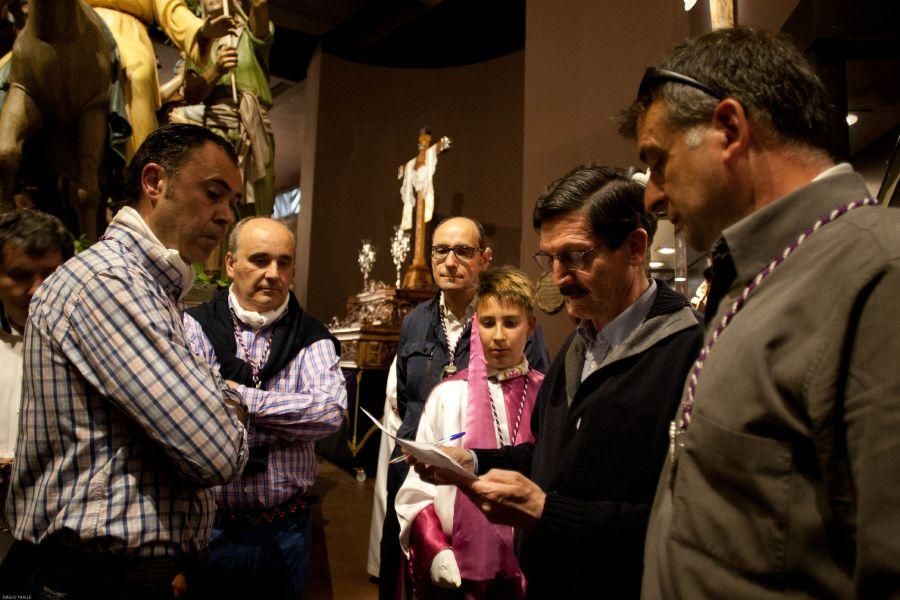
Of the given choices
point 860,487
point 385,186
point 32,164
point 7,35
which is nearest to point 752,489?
point 860,487

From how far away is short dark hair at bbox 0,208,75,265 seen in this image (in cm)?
202

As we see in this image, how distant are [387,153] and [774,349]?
9.46m

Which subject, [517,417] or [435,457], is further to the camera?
[517,417]

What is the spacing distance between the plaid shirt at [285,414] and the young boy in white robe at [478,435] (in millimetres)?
344

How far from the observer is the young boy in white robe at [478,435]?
1847 mm

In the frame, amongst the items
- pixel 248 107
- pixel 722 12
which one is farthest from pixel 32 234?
pixel 248 107

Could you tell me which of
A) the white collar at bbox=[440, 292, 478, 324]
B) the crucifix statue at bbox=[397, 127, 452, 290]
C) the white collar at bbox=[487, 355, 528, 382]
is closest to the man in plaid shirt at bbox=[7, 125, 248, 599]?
the white collar at bbox=[487, 355, 528, 382]

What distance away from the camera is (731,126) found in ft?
3.03

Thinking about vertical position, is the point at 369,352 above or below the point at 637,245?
below

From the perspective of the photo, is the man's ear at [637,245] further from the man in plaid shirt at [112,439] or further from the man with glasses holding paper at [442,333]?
the man with glasses holding paper at [442,333]

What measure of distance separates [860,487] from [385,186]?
31.0 feet

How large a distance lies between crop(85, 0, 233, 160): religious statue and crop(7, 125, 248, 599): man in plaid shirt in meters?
3.48

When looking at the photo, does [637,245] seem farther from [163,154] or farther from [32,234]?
[32,234]

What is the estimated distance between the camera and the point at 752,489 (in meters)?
0.75
